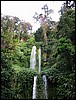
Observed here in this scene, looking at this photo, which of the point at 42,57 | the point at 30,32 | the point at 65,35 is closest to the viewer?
the point at 65,35

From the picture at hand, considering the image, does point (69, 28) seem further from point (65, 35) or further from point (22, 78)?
point (22, 78)

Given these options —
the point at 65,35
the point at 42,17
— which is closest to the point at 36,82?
the point at 65,35

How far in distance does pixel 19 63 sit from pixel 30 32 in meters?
7.90

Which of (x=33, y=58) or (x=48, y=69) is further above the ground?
(x=33, y=58)

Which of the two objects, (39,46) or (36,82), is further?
(39,46)

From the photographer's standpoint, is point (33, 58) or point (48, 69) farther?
point (33, 58)

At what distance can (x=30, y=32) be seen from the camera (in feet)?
90.5

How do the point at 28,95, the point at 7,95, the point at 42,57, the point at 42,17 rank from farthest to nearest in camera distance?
the point at 42,17 → the point at 42,57 → the point at 28,95 → the point at 7,95

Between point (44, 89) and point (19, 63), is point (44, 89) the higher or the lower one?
the lower one

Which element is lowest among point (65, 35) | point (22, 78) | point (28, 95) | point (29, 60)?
point (28, 95)

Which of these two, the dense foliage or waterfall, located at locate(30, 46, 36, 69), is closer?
the dense foliage

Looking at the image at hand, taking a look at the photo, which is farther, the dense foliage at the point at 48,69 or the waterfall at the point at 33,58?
the waterfall at the point at 33,58

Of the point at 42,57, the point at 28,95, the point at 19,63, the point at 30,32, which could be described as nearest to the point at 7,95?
the point at 28,95

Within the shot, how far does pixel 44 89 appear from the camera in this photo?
1464cm
